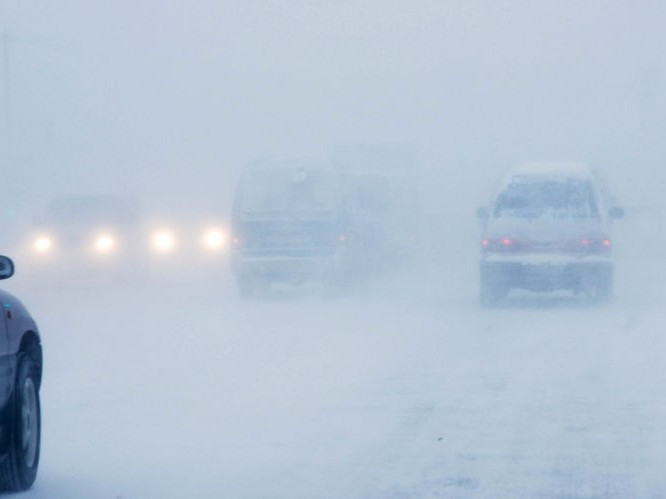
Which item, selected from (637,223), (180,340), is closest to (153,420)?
(180,340)

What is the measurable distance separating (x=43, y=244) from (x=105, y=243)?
1206 millimetres

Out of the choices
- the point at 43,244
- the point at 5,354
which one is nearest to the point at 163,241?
the point at 43,244

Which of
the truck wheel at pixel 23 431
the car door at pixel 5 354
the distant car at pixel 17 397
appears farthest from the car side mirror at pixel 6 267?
the truck wheel at pixel 23 431

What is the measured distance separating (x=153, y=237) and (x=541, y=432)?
3004cm

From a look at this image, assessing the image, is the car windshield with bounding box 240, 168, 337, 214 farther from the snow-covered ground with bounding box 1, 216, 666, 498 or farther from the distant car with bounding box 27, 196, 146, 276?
the distant car with bounding box 27, 196, 146, 276

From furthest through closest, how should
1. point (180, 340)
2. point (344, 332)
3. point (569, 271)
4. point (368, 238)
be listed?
point (368, 238) < point (569, 271) < point (344, 332) < point (180, 340)

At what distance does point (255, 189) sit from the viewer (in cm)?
2598

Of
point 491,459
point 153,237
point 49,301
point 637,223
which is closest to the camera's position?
point 491,459

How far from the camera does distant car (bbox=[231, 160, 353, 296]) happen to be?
83.1 feet

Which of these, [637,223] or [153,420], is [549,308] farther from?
[637,223]

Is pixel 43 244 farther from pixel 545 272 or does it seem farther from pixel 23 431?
pixel 23 431

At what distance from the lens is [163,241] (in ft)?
127

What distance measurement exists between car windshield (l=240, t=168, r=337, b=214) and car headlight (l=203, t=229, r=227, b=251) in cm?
1306

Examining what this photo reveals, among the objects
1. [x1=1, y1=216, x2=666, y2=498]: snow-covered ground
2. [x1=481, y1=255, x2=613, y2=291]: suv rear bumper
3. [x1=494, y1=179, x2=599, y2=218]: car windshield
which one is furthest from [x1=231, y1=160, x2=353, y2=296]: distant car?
[x1=481, y1=255, x2=613, y2=291]: suv rear bumper
